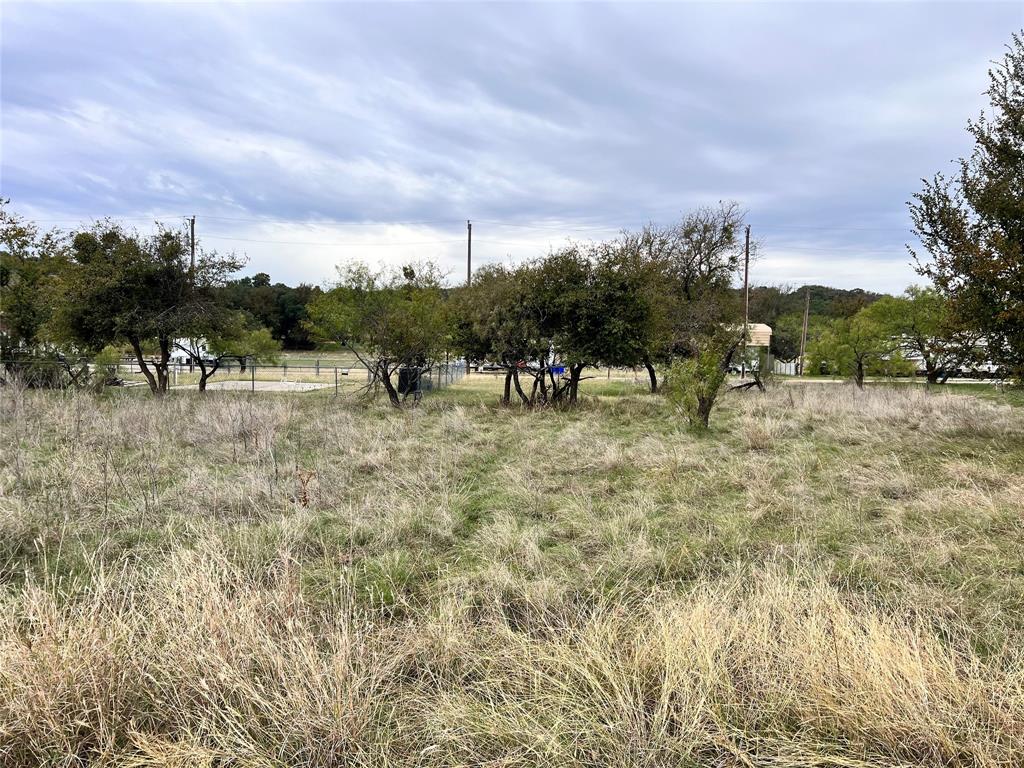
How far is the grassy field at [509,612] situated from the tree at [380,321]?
25.0ft

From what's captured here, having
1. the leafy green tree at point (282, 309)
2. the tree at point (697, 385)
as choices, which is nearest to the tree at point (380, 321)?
the tree at point (697, 385)

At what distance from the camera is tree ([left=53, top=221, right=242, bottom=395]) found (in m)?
15.4

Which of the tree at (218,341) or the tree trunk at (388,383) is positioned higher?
the tree at (218,341)

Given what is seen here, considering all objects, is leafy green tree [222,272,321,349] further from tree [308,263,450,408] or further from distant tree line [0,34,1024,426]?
tree [308,263,450,408]

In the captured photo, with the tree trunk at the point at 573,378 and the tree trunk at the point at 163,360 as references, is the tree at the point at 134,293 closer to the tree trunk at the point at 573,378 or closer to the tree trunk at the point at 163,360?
the tree trunk at the point at 163,360

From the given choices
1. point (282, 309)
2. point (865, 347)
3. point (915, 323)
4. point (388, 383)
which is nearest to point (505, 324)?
point (388, 383)

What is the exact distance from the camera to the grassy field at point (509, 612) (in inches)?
87.7

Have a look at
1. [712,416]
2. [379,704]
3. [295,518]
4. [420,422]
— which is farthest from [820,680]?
[712,416]

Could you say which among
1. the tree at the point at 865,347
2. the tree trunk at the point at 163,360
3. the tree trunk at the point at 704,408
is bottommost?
the tree trunk at the point at 704,408

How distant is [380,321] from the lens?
49.3 ft

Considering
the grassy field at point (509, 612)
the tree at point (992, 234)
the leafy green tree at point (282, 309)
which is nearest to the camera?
the grassy field at point (509, 612)

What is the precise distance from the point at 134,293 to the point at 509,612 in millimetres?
16729

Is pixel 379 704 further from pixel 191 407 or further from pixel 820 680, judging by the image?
pixel 191 407

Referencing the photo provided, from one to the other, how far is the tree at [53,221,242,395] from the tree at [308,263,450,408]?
409cm
